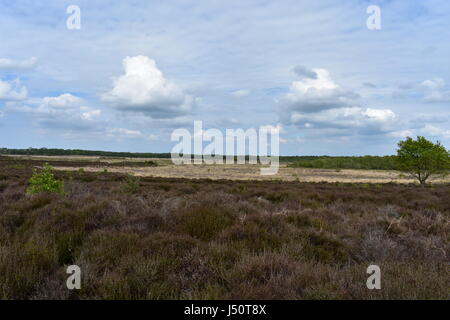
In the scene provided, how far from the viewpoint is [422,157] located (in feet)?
109

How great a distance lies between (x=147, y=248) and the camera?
493cm

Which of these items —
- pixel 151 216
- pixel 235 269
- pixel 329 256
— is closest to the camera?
pixel 235 269

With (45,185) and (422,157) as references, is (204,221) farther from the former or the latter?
(422,157)

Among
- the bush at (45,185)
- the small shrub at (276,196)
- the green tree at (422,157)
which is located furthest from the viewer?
the green tree at (422,157)

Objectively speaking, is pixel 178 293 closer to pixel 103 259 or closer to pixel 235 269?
pixel 235 269

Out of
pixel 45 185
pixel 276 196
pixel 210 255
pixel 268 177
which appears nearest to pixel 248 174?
pixel 268 177

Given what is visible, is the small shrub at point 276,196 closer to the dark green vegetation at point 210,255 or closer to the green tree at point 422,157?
Result: the dark green vegetation at point 210,255

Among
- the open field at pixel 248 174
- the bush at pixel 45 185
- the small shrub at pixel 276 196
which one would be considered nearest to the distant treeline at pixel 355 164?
the open field at pixel 248 174

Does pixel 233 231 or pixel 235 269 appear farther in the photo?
pixel 233 231

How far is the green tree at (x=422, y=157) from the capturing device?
32.9 meters
